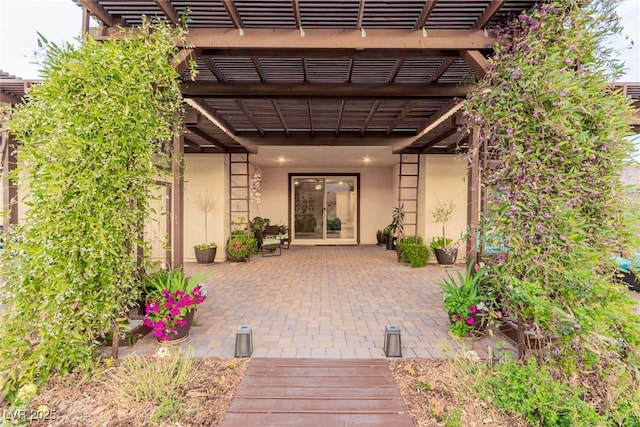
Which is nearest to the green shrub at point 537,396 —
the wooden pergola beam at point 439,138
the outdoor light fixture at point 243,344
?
the outdoor light fixture at point 243,344

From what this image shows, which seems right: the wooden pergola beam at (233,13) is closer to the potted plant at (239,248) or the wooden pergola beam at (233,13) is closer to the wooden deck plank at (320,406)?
the wooden deck plank at (320,406)

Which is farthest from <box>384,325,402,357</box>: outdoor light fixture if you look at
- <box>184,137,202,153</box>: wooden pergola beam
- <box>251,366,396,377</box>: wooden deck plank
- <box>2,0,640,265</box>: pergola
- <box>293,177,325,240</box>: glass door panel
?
<box>293,177,325,240</box>: glass door panel

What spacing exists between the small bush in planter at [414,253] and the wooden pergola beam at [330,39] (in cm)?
477

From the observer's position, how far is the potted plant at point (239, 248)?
7.34 m

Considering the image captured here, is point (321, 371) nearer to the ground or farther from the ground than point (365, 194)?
nearer to the ground

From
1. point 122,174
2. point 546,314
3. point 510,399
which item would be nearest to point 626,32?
point 546,314

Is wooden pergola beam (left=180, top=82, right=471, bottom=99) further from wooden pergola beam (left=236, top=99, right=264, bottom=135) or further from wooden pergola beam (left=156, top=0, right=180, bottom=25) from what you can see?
wooden pergola beam (left=156, top=0, right=180, bottom=25)

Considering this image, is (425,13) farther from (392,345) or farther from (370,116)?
(392,345)

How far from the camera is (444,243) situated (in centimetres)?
725

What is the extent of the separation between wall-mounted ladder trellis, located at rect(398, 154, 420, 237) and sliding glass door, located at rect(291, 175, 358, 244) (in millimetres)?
2408

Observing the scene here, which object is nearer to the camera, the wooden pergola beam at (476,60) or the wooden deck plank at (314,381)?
the wooden deck plank at (314,381)

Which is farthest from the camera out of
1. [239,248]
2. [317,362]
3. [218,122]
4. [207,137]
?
[239,248]

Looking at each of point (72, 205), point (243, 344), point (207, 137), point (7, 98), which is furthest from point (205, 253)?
point (72, 205)

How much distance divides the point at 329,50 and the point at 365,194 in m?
7.99
